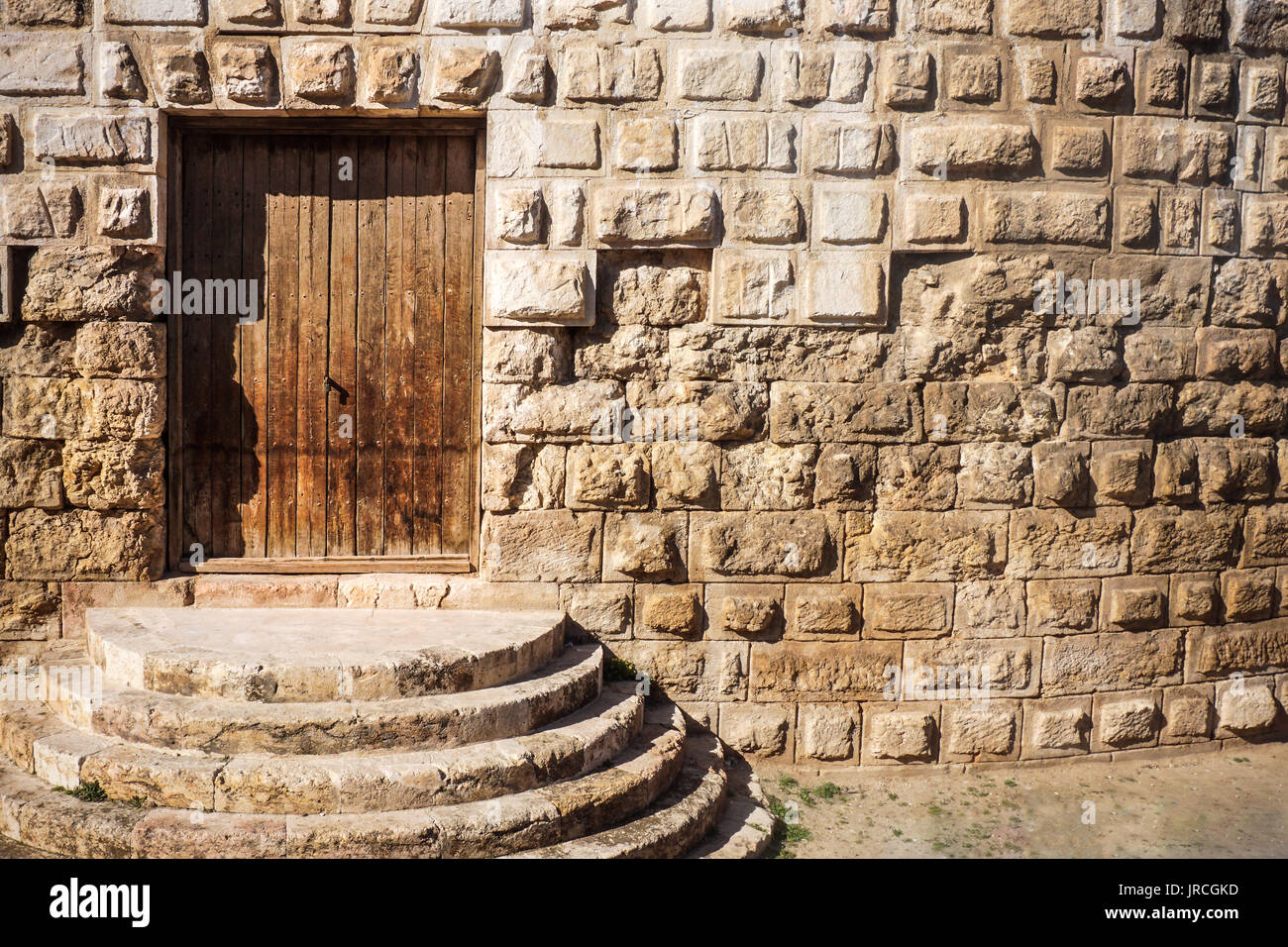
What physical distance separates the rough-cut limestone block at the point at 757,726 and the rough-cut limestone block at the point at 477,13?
3.46 metres

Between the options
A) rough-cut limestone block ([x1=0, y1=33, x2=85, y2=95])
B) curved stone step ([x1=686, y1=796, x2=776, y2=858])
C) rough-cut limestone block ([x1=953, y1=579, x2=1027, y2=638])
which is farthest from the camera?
rough-cut limestone block ([x1=953, y1=579, x2=1027, y2=638])

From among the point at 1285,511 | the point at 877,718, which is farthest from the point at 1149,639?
the point at 877,718

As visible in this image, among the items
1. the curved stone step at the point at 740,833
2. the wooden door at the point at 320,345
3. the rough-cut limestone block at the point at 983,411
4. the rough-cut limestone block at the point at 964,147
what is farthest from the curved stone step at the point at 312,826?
the rough-cut limestone block at the point at 964,147

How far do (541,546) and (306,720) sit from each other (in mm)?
1485

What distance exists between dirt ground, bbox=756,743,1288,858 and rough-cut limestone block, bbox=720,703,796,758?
0.39 feet

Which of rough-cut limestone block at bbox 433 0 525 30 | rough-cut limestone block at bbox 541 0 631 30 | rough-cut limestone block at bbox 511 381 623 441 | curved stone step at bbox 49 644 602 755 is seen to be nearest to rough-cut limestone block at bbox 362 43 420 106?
rough-cut limestone block at bbox 433 0 525 30

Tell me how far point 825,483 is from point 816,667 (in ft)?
3.02

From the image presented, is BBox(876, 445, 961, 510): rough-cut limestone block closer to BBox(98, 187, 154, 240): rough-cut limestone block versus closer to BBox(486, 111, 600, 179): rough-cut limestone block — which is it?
BBox(486, 111, 600, 179): rough-cut limestone block

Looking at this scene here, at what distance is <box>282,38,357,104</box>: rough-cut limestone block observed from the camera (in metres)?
5.07

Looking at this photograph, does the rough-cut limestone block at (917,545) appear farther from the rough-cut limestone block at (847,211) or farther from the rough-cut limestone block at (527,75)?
the rough-cut limestone block at (527,75)

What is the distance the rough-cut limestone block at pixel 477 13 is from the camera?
508 centimetres

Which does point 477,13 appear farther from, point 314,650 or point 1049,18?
point 314,650

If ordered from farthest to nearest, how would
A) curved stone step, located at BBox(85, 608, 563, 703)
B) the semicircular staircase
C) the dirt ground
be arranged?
the dirt ground, curved stone step, located at BBox(85, 608, 563, 703), the semicircular staircase

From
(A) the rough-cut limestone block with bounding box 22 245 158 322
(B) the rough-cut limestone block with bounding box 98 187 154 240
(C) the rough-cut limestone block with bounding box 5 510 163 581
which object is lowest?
(C) the rough-cut limestone block with bounding box 5 510 163 581
